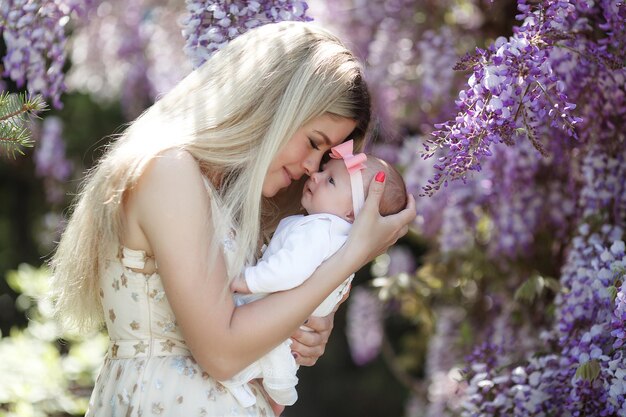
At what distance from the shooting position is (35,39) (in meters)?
2.40

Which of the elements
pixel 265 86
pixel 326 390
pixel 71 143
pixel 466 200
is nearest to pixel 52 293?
pixel 265 86

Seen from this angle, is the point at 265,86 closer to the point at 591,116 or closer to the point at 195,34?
the point at 195,34

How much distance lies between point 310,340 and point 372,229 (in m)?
0.32

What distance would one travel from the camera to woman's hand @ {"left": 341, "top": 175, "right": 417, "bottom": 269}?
1917 millimetres

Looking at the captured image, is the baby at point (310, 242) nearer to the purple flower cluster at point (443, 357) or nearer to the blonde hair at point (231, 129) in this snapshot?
the blonde hair at point (231, 129)

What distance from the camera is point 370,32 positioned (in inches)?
161

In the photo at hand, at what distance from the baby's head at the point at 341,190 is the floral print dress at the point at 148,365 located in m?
0.45

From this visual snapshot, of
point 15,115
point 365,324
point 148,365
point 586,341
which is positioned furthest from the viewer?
point 365,324

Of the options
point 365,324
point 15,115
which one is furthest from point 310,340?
point 365,324

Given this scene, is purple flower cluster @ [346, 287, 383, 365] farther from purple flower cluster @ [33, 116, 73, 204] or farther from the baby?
the baby

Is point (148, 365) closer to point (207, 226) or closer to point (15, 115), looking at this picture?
point (207, 226)

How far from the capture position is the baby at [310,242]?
6.07 feet

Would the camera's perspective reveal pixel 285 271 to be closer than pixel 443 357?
Yes

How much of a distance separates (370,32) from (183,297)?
2.63m
